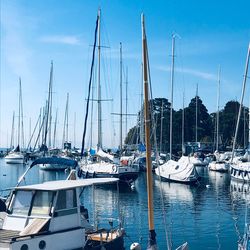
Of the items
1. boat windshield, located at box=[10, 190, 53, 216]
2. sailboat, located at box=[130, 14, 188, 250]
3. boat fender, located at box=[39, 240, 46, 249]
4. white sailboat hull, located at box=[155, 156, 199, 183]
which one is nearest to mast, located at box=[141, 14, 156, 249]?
sailboat, located at box=[130, 14, 188, 250]

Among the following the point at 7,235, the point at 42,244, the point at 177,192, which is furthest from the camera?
the point at 177,192

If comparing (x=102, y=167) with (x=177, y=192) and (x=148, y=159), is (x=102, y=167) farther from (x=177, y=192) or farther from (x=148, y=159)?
(x=148, y=159)

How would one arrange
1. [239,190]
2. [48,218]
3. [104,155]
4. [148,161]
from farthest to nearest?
[104,155] → [239,190] → [48,218] → [148,161]

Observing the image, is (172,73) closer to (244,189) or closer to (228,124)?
(244,189)

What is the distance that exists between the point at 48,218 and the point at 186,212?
71.6ft

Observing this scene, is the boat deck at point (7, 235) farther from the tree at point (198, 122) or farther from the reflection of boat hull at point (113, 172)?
the tree at point (198, 122)

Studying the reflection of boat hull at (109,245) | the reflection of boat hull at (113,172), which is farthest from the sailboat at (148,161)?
the reflection of boat hull at (113,172)

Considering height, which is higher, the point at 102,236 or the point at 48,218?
the point at 48,218

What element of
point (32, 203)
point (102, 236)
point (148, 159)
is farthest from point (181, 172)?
point (148, 159)

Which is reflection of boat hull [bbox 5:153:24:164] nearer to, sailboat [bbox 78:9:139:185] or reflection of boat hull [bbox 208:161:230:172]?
reflection of boat hull [bbox 208:161:230:172]

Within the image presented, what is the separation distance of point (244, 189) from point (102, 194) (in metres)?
16.4

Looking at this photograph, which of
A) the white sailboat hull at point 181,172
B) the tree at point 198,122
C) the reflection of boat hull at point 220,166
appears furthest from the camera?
the tree at point 198,122

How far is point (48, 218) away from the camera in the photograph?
17844 mm

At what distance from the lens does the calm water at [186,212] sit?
27.8 meters
